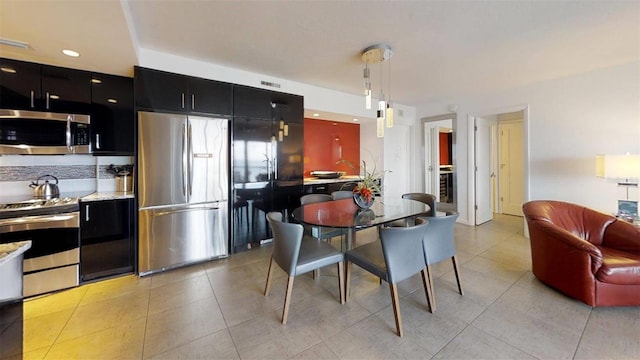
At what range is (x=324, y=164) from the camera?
5.31 metres

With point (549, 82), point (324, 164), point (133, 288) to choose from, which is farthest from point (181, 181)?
point (549, 82)

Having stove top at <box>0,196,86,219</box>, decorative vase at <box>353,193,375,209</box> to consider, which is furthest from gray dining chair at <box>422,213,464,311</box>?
stove top at <box>0,196,86,219</box>

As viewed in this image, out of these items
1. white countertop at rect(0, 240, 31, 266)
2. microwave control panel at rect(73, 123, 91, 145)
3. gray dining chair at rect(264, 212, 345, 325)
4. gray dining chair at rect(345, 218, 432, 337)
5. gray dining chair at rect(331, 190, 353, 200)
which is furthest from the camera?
gray dining chair at rect(331, 190, 353, 200)

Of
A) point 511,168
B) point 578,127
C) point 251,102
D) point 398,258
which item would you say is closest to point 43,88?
point 251,102

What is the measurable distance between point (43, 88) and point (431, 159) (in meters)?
6.09

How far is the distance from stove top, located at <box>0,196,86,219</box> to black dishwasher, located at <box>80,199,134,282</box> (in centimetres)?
9

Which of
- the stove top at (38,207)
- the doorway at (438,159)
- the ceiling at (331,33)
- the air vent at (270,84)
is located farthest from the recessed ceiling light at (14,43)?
the doorway at (438,159)

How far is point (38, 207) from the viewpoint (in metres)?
2.31

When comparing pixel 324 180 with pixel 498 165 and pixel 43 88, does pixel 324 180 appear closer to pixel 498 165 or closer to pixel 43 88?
pixel 43 88

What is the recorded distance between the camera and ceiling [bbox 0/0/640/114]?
6.48ft

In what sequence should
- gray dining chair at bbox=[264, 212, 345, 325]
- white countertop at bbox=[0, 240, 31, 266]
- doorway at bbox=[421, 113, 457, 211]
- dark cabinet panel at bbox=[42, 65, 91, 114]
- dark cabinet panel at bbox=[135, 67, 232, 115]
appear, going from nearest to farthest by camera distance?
1. white countertop at bbox=[0, 240, 31, 266]
2. gray dining chair at bbox=[264, 212, 345, 325]
3. dark cabinet panel at bbox=[42, 65, 91, 114]
4. dark cabinet panel at bbox=[135, 67, 232, 115]
5. doorway at bbox=[421, 113, 457, 211]

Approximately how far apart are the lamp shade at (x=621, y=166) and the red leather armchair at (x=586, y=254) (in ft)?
1.72

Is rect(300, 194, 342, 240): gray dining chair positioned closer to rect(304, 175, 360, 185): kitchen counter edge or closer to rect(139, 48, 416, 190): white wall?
rect(304, 175, 360, 185): kitchen counter edge

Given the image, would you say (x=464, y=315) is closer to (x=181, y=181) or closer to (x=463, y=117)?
(x=181, y=181)
